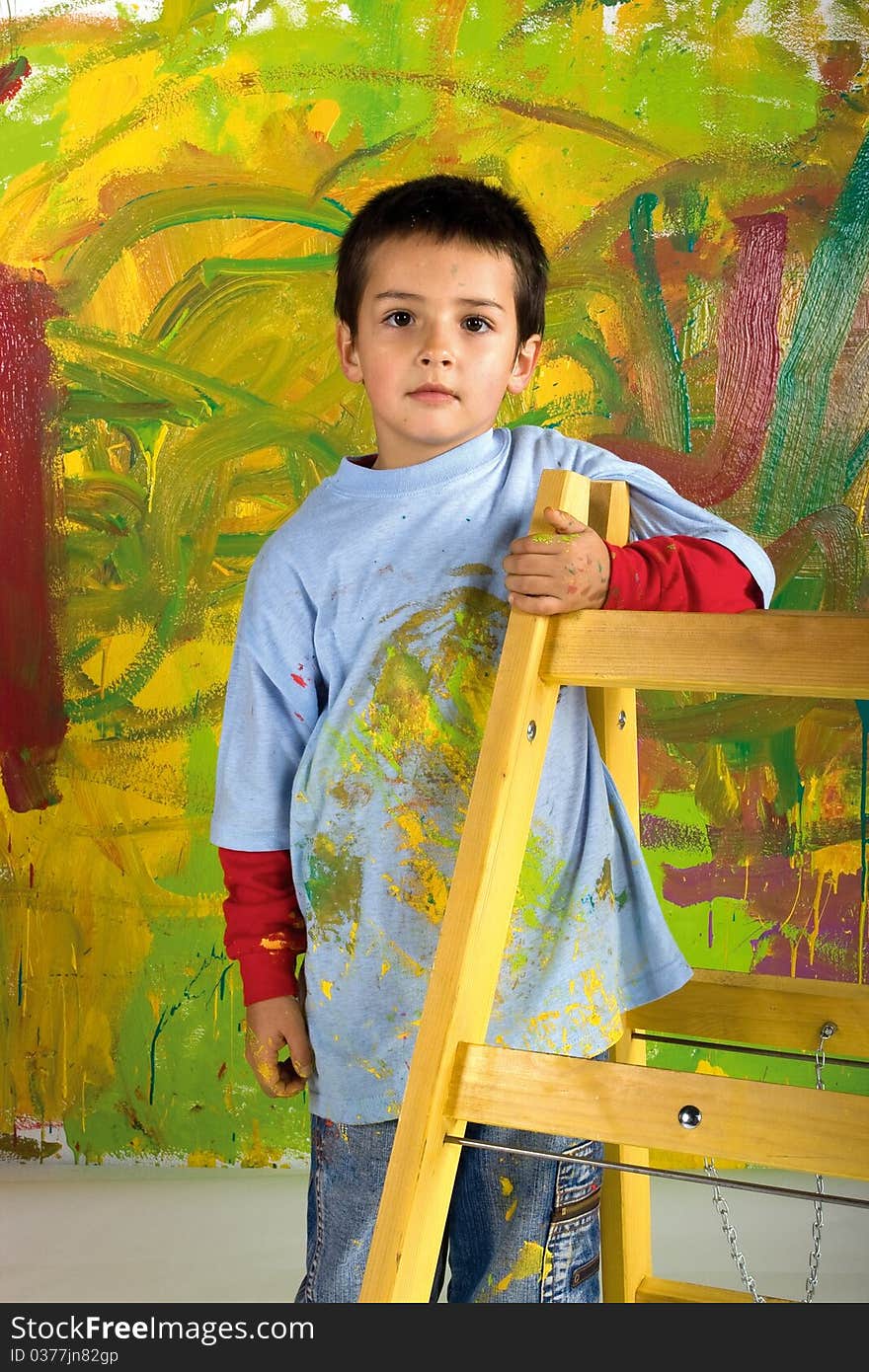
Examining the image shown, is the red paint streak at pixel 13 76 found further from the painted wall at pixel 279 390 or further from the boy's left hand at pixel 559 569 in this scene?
the boy's left hand at pixel 559 569

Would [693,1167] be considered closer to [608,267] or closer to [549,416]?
[549,416]

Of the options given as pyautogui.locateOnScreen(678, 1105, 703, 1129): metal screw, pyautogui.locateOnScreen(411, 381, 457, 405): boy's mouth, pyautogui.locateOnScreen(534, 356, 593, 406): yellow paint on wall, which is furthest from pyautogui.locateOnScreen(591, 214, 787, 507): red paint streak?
pyautogui.locateOnScreen(678, 1105, 703, 1129): metal screw

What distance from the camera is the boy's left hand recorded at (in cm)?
88

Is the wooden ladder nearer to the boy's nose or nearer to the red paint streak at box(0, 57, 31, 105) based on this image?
the boy's nose

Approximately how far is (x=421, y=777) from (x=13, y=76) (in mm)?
1654

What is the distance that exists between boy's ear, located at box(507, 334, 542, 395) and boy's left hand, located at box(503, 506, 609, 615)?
0.25 m

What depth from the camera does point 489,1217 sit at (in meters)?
1.06

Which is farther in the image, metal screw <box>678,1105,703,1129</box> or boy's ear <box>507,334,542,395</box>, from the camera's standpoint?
boy's ear <box>507,334,542,395</box>

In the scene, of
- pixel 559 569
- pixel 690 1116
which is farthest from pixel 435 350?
pixel 690 1116

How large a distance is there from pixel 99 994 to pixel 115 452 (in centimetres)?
88

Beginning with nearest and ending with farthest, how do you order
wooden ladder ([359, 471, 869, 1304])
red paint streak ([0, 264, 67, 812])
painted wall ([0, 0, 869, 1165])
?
wooden ladder ([359, 471, 869, 1304]) → painted wall ([0, 0, 869, 1165]) → red paint streak ([0, 264, 67, 812])

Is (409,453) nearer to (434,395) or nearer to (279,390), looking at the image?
(434,395)

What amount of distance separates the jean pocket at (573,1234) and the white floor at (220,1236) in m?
0.66

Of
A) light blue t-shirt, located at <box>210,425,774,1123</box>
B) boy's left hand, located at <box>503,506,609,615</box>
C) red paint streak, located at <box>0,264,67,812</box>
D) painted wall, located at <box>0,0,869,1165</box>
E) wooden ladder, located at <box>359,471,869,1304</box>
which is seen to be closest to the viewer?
wooden ladder, located at <box>359,471,869,1304</box>
